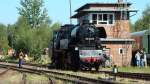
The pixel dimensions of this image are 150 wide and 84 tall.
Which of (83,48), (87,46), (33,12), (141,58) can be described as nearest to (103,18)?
(141,58)

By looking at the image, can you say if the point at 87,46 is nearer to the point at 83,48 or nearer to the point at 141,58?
the point at 83,48

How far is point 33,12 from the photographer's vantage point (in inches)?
4830

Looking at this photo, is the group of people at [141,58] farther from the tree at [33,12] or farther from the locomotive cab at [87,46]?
the tree at [33,12]

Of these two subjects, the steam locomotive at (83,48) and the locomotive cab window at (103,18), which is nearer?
the steam locomotive at (83,48)

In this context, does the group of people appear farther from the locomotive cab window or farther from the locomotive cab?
the locomotive cab window

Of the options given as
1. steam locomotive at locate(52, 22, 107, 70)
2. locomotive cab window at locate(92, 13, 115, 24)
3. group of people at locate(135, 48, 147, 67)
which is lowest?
group of people at locate(135, 48, 147, 67)

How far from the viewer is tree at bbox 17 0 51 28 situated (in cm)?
12175

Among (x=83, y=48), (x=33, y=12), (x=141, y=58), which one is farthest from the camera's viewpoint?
(x=33, y=12)

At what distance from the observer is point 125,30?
56.8 metres

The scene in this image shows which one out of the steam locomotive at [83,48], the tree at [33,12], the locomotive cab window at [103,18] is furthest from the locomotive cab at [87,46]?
the tree at [33,12]

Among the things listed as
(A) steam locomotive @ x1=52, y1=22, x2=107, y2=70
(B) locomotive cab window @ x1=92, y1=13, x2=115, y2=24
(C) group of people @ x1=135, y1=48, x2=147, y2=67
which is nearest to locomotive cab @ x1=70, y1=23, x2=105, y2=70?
(A) steam locomotive @ x1=52, y1=22, x2=107, y2=70

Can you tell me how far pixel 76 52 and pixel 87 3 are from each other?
25.5 metres

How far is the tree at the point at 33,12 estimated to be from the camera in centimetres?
12175

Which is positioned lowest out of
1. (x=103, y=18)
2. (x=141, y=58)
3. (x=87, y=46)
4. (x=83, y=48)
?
(x=141, y=58)
